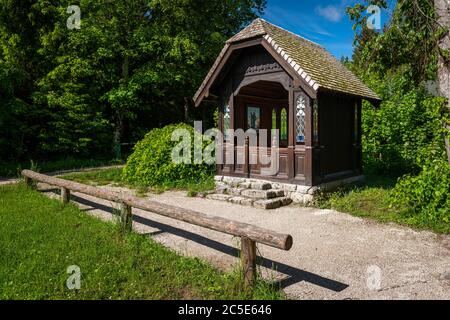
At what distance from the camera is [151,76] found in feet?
63.7

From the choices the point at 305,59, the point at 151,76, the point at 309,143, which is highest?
the point at 151,76

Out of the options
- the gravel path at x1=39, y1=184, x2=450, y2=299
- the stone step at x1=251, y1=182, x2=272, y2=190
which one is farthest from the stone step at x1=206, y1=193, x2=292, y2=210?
the stone step at x1=251, y1=182, x2=272, y2=190

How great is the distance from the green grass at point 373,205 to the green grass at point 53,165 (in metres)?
11.7

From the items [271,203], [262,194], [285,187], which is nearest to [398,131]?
[285,187]

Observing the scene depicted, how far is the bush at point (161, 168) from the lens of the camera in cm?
1205

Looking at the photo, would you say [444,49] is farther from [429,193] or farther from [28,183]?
[28,183]

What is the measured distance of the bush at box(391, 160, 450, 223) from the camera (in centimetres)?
697

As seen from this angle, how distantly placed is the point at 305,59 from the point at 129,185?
285 inches

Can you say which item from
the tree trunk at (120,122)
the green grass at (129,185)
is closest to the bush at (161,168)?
the green grass at (129,185)

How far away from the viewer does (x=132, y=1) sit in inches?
784

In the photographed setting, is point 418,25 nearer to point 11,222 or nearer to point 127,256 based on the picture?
point 127,256

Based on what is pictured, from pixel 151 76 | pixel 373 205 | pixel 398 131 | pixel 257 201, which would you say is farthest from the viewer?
pixel 151 76

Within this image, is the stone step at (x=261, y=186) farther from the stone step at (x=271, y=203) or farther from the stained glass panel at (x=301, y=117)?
the stained glass panel at (x=301, y=117)

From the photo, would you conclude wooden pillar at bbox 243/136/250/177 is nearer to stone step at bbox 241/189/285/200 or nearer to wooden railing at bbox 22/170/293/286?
stone step at bbox 241/189/285/200
